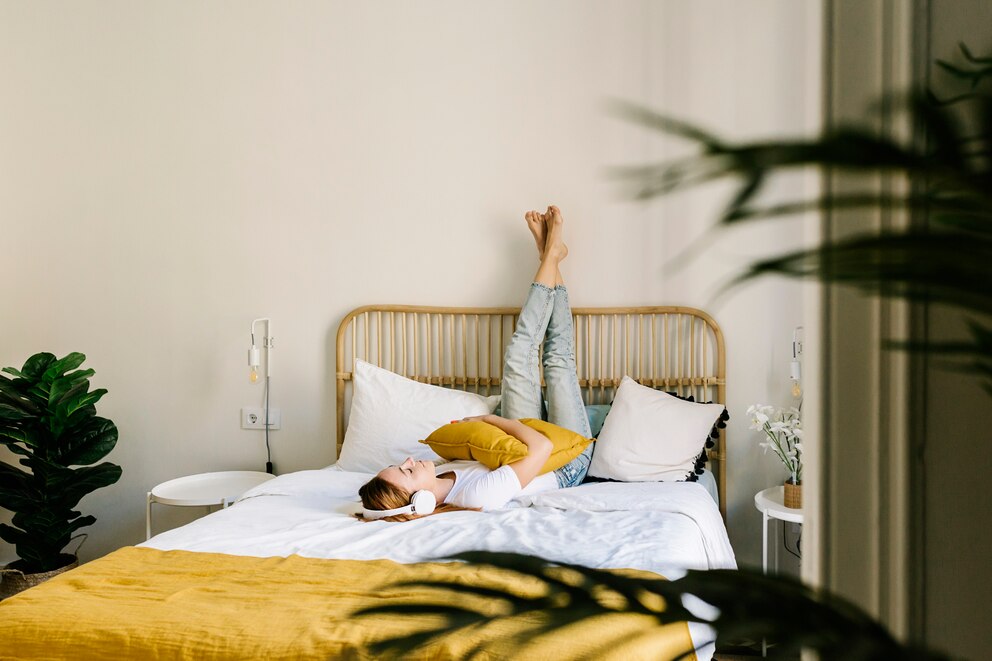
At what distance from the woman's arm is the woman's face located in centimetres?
26

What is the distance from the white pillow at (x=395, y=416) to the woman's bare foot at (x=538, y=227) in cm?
65

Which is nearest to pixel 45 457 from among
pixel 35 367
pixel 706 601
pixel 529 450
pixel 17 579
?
pixel 35 367

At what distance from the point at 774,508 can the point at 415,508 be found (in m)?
1.21

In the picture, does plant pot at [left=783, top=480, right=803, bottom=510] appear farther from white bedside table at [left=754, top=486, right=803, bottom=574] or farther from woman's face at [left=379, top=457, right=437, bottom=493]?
woman's face at [left=379, top=457, right=437, bottom=493]

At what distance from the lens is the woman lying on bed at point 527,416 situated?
7.61 feet

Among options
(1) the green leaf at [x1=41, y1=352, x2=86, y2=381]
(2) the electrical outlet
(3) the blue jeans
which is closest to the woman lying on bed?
(3) the blue jeans

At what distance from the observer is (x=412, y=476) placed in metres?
2.37

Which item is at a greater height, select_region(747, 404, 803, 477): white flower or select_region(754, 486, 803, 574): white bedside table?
select_region(747, 404, 803, 477): white flower

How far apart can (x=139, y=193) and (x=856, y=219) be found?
12.0ft

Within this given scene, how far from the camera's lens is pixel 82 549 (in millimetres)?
3666

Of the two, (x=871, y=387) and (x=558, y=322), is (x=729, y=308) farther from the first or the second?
(x=871, y=387)

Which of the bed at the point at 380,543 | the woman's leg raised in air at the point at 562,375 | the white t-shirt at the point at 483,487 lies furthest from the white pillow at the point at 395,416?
the white t-shirt at the point at 483,487

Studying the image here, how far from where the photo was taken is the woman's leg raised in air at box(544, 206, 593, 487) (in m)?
2.88

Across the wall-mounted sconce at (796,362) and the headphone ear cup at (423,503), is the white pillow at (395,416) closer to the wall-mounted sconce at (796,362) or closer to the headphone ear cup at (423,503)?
the headphone ear cup at (423,503)
